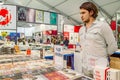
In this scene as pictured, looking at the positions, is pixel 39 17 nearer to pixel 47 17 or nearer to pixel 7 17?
pixel 47 17

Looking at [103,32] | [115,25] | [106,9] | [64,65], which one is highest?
[106,9]

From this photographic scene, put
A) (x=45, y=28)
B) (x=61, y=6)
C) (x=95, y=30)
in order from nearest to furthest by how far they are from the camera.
A: (x=95, y=30) < (x=45, y=28) < (x=61, y=6)

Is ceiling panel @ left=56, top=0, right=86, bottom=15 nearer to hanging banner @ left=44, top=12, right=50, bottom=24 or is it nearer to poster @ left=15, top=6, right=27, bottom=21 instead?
hanging banner @ left=44, top=12, right=50, bottom=24

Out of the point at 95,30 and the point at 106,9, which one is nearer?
the point at 95,30

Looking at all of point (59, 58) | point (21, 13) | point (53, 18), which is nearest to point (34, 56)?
point (59, 58)

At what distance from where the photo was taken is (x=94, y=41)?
1.72 m

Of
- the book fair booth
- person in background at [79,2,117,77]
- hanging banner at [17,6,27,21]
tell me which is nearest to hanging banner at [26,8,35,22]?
the book fair booth

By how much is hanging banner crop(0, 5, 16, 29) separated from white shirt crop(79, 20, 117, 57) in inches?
147

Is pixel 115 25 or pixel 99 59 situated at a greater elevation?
pixel 115 25

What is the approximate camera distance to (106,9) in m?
11.7

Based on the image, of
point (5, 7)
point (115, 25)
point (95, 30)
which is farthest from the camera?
point (115, 25)

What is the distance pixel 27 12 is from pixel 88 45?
13.3 feet

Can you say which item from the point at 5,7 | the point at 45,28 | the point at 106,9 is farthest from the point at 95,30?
the point at 106,9

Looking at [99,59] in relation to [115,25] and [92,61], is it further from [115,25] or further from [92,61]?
[115,25]
